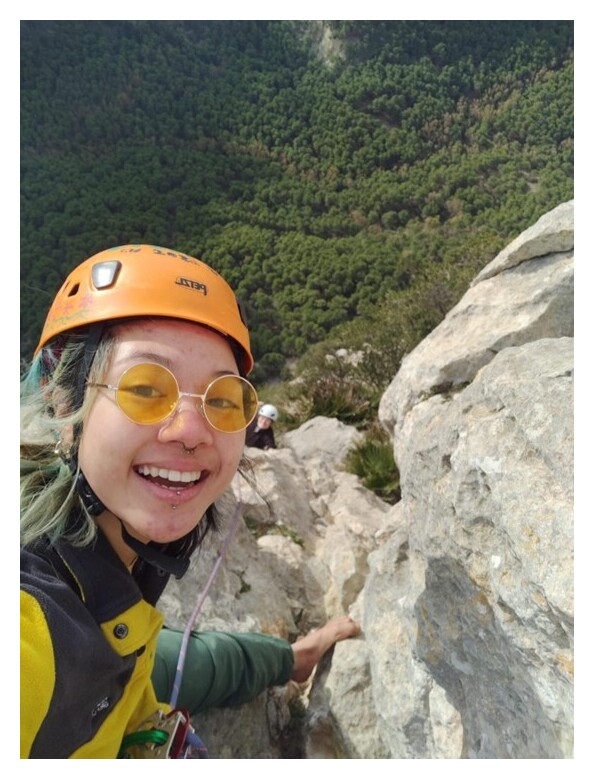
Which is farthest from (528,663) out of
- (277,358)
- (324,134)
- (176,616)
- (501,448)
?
(324,134)

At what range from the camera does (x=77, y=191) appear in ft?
112

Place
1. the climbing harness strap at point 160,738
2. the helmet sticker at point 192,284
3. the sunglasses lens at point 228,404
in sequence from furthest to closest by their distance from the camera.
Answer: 1. the climbing harness strap at point 160,738
2. the helmet sticker at point 192,284
3. the sunglasses lens at point 228,404

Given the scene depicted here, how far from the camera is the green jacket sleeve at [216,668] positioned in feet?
6.52

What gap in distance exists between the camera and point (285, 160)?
33.4 meters

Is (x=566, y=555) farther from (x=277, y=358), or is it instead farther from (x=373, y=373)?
(x=277, y=358)

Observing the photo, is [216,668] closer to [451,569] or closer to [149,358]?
[451,569]

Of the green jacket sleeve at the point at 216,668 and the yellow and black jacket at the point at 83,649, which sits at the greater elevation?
the yellow and black jacket at the point at 83,649

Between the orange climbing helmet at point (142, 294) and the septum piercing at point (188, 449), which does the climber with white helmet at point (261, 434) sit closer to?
the orange climbing helmet at point (142, 294)

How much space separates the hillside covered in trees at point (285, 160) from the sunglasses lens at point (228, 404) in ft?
43.4

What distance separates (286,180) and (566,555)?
36.0m

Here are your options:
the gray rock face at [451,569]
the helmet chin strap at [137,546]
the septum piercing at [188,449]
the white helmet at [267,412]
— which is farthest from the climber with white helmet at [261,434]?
the septum piercing at [188,449]

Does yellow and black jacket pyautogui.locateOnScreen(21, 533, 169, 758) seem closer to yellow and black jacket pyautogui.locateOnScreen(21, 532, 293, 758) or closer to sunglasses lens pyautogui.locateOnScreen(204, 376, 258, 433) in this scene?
yellow and black jacket pyautogui.locateOnScreen(21, 532, 293, 758)

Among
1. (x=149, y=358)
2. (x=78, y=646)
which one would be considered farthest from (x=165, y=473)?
(x=78, y=646)

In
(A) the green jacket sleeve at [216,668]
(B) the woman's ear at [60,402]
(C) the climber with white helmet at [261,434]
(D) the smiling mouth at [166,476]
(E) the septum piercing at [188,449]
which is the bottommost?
(C) the climber with white helmet at [261,434]
